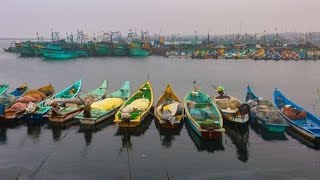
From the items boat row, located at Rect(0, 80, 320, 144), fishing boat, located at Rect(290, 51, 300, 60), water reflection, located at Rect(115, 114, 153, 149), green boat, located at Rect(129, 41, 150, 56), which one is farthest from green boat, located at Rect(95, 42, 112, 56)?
water reflection, located at Rect(115, 114, 153, 149)

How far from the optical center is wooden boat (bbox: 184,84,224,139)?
2136 cm

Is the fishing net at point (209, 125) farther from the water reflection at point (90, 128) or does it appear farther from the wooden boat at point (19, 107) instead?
the wooden boat at point (19, 107)

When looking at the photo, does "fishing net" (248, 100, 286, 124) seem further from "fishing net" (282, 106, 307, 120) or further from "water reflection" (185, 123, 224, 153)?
"water reflection" (185, 123, 224, 153)

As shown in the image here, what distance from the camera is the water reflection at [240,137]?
798 inches

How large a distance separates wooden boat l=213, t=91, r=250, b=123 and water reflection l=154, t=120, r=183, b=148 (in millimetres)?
3040

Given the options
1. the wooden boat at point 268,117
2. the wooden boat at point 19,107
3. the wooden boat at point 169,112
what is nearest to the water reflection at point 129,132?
the wooden boat at point 169,112

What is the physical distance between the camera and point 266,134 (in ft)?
77.8

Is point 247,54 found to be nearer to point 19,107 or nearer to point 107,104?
point 107,104

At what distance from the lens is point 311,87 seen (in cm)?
4541

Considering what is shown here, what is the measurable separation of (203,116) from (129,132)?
4677 mm

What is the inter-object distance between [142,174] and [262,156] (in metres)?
6.54

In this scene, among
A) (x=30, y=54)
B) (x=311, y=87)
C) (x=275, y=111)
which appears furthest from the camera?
(x=30, y=54)

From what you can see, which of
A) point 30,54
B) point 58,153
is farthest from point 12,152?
point 30,54

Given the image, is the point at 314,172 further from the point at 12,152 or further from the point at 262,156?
the point at 12,152
